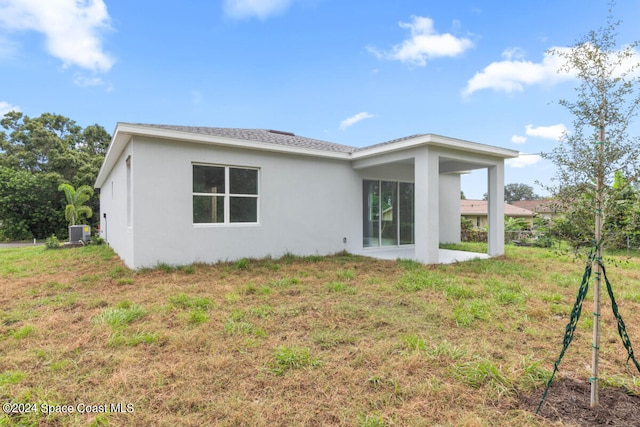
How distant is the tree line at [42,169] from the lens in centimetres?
2075

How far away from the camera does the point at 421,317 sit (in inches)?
162

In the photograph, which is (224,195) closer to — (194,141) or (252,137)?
(194,141)

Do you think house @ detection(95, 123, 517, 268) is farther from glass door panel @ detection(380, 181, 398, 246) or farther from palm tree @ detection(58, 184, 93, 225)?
palm tree @ detection(58, 184, 93, 225)

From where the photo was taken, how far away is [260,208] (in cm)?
830

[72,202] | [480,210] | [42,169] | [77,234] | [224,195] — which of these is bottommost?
[77,234]

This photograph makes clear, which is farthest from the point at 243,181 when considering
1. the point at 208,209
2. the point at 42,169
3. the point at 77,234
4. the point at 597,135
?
the point at 42,169

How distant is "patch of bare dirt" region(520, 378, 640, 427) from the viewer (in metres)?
2.11

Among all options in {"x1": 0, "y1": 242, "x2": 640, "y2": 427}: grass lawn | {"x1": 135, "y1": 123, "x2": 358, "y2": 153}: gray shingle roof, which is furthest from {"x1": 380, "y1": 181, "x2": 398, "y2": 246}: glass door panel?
{"x1": 0, "y1": 242, "x2": 640, "y2": 427}: grass lawn

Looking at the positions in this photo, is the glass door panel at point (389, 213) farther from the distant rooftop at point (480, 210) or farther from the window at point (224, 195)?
the distant rooftop at point (480, 210)

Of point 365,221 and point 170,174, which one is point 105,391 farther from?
point 365,221

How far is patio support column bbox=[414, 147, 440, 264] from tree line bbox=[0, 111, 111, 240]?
2239 cm

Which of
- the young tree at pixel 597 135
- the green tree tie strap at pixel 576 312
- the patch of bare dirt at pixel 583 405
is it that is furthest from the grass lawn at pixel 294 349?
the young tree at pixel 597 135

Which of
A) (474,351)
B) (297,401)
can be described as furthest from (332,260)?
(297,401)

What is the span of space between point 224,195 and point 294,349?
5.49 metres
